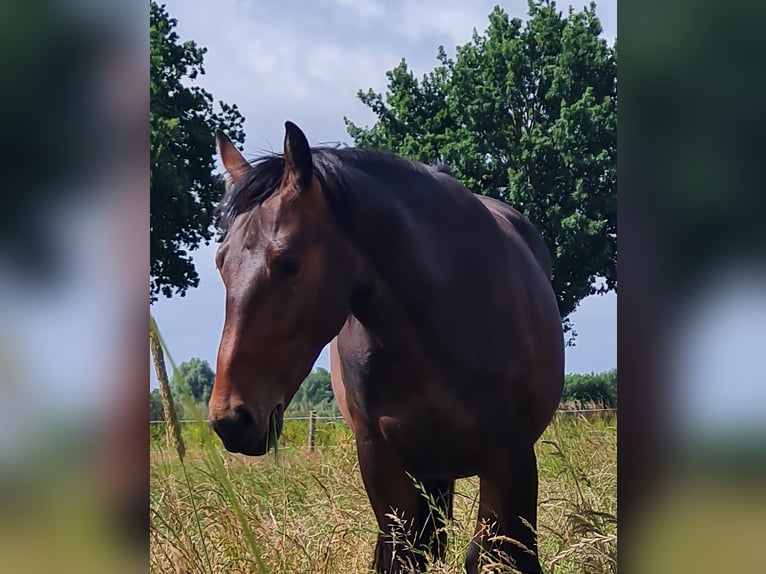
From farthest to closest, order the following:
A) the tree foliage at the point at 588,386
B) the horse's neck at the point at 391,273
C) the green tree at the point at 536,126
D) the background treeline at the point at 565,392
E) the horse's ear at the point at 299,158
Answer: the green tree at the point at 536,126 < the tree foliage at the point at 588,386 < the background treeline at the point at 565,392 < the horse's neck at the point at 391,273 < the horse's ear at the point at 299,158

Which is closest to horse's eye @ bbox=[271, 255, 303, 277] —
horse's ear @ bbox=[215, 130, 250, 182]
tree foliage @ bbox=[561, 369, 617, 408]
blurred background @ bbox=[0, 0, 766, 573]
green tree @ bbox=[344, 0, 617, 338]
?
horse's ear @ bbox=[215, 130, 250, 182]

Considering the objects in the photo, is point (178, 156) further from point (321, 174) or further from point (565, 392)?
point (321, 174)

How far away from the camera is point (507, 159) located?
1001cm

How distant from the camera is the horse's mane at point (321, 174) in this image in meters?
1.70

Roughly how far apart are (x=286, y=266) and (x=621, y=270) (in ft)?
3.98

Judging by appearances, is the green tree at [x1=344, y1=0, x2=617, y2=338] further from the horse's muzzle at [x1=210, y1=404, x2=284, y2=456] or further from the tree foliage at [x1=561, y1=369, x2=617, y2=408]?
the horse's muzzle at [x1=210, y1=404, x2=284, y2=456]

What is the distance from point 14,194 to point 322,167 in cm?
131

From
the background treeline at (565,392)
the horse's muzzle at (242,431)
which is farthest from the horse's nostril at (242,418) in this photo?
the background treeline at (565,392)

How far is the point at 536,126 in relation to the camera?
9914 millimetres

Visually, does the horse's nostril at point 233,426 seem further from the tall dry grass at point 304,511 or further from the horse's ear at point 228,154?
the horse's ear at point 228,154

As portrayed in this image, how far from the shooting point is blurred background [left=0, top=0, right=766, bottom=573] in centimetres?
41

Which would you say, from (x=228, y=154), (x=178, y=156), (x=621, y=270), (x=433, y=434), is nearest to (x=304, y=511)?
(x=433, y=434)

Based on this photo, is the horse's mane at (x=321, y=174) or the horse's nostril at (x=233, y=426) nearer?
the horse's nostril at (x=233, y=426)

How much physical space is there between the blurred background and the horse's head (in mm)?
976
